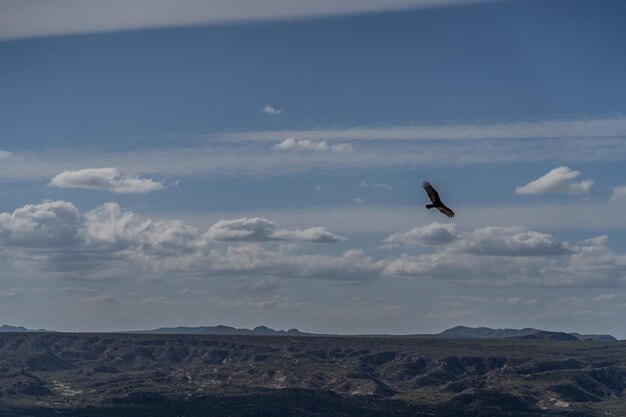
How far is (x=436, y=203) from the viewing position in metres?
91.6
